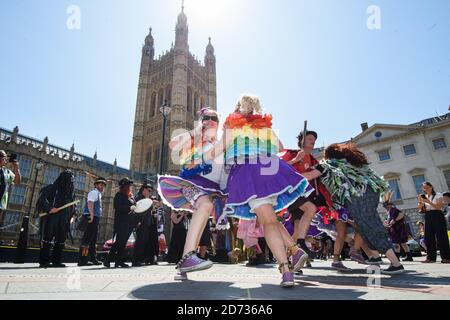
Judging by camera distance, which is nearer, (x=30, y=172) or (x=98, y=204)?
(x=98, y=204)

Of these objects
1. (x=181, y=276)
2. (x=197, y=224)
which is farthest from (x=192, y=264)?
(x=197, y=224)

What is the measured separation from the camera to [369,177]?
3.84 m

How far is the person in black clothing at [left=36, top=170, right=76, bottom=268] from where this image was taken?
218 inches

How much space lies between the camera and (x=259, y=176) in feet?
8.41

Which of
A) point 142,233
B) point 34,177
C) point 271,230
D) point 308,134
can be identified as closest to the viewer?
point 271,230

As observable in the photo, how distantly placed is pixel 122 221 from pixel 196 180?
10.9 feet

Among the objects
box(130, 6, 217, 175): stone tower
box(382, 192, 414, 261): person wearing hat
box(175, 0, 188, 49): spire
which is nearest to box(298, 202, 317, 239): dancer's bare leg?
box(382, 192, 414, 261): person wearing hat

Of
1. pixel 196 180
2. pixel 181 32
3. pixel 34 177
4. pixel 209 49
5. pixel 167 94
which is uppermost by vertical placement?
pixel 209 49

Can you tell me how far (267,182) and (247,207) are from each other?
0.38 meters

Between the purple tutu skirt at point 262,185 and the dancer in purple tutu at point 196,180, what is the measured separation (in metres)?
0.35

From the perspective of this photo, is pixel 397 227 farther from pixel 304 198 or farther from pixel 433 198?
pixel 304 198
